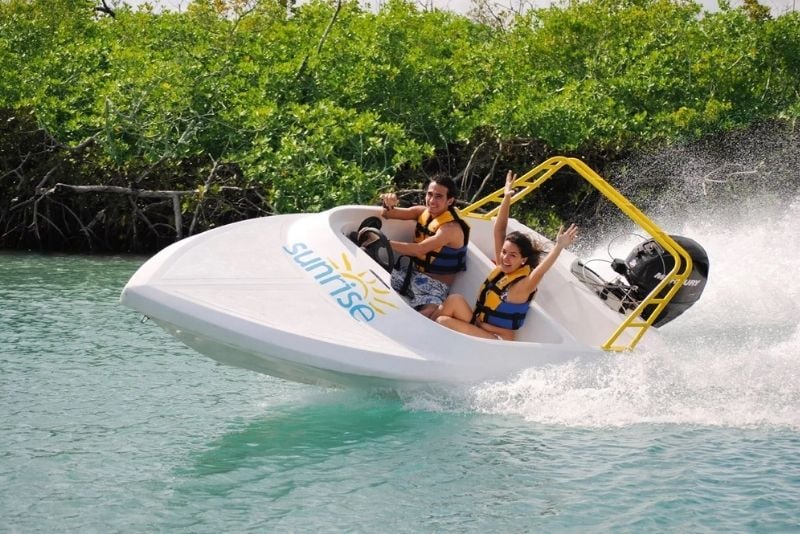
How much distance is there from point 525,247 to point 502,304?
29 centimetres

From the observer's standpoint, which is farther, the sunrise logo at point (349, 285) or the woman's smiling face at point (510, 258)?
the woman's smiling face at point (510, 258)

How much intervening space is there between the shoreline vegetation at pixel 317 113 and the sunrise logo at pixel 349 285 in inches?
219

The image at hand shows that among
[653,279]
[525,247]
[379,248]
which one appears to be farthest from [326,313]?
[653,279]

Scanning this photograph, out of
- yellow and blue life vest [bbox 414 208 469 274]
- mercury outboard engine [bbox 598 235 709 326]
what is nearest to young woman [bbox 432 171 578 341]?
yellow and blue life vest [bbox 414 208 469 274]

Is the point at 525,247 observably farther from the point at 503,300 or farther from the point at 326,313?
the point at 326,313

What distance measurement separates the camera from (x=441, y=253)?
228 inches

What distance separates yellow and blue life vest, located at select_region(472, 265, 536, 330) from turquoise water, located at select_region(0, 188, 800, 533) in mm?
378

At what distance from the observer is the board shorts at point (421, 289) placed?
5.64 metres

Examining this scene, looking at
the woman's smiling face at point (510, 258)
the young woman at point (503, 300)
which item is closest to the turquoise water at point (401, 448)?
the young woman at point (503, 300)

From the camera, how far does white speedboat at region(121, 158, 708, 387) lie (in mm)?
4867

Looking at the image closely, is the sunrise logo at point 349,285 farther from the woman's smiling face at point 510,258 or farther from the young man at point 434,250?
the woman's smiling face at point 510,258

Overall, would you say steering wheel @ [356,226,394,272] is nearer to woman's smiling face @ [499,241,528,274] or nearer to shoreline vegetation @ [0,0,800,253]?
woman's smiling face @ [499,241,528,274]

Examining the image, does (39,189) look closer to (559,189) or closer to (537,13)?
(559,189)

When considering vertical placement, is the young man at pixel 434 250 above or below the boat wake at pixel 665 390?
above
